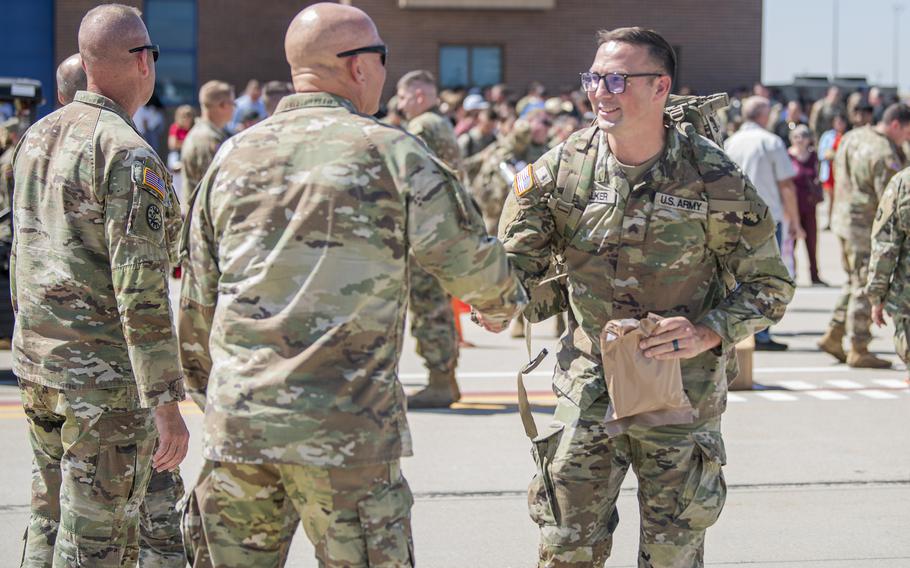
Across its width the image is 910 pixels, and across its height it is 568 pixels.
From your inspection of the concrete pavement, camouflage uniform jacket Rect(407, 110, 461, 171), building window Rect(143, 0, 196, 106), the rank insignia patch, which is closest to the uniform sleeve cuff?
the rank insignia patch

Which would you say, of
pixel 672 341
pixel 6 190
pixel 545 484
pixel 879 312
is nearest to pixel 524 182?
pixel 672 341

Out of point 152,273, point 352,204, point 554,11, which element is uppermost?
point 554,11


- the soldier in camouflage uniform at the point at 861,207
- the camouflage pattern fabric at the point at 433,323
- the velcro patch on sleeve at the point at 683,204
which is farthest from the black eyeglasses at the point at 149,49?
the soldier in camouflage uniform at the point at 861,207

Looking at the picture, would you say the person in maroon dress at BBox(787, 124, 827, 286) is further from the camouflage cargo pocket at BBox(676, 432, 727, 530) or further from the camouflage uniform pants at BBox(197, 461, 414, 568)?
the camouflage uniform pants at BBox(197, 461, 414, 568)

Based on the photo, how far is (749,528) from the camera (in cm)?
586

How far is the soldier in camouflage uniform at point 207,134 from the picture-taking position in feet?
32.0

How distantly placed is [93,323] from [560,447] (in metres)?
1.53

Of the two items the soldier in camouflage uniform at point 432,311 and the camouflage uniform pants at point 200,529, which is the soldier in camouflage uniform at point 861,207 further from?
the camouflage uniform pants at point 200,529

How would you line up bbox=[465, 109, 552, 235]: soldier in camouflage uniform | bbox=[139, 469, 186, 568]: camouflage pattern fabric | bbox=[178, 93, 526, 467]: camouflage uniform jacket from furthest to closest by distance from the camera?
bbox=[465, 109, 552, 235]: soldier in camouflage uniform < bbox=[139, 469, 186, 568]: camouflage pattern fabric < bbox=[178, 93, 526, 467]: camouflage uniform jacket

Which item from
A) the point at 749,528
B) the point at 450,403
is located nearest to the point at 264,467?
the point at 749,528

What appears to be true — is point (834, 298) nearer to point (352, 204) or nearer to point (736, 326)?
point (736, 326)

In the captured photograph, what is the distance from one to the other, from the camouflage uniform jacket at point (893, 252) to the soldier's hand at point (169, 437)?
174 inches

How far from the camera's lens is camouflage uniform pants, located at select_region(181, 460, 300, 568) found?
3219 mm

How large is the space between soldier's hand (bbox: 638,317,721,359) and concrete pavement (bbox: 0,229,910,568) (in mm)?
1831
